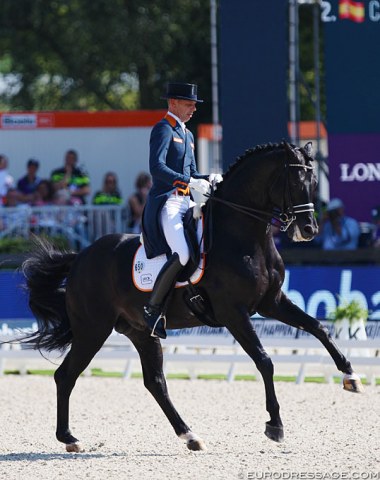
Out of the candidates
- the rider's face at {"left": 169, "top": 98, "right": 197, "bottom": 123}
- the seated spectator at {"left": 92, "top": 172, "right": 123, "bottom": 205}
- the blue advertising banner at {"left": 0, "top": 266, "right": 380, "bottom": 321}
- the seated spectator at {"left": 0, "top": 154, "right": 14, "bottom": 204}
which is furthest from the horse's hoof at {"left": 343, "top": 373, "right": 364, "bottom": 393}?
the seated spectator at {"left": 0, "top": 154, "right": 14, "bottom": 204}

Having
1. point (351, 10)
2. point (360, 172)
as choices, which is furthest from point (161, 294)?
point (351, 10)

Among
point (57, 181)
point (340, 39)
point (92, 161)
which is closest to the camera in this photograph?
point (340, 39)

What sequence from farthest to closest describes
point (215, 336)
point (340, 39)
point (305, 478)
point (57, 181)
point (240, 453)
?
point (57, 181) < point (340, 39) < point (215, 336) < point (240, 453) < point (305, 478)

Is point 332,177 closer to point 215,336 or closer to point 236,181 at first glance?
point 215,336

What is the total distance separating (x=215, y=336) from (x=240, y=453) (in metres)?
5.01

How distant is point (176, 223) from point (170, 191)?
0.28 metres

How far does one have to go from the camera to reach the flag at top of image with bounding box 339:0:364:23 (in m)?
13.9

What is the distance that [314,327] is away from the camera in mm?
8047

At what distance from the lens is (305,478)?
269 inches

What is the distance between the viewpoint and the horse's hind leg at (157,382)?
26.9 ft

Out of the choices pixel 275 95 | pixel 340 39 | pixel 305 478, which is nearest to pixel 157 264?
pixel 305 478

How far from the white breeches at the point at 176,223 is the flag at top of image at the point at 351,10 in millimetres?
6185

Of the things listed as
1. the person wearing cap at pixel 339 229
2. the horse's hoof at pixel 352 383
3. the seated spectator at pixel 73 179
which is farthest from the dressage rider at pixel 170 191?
the seated spectator at pixel 73 179

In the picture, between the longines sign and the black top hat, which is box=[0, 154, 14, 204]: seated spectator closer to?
the longines sign
